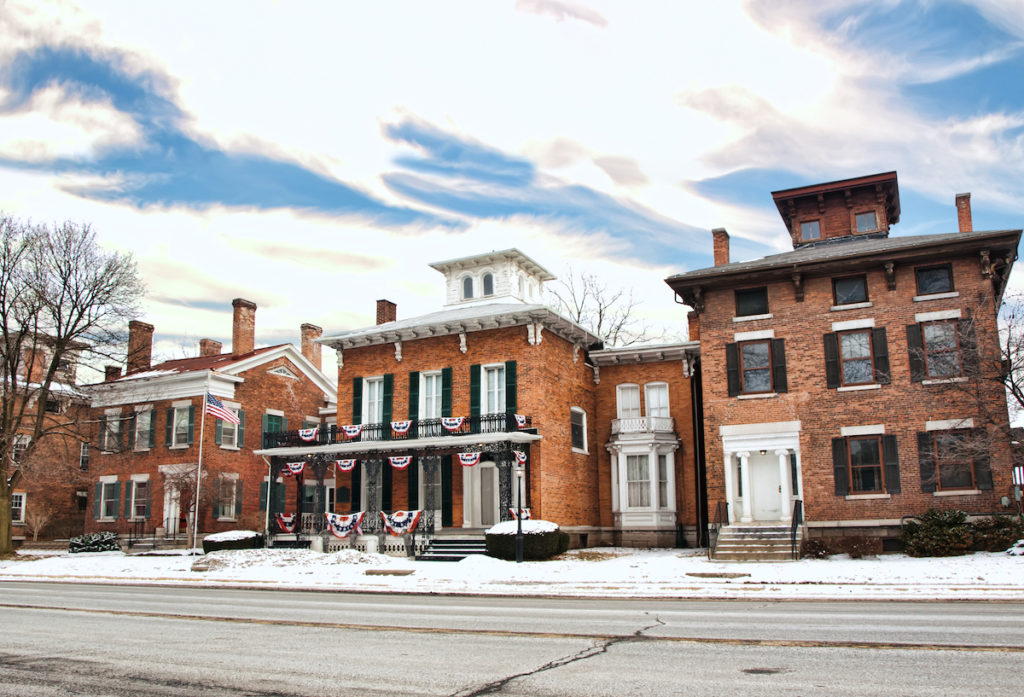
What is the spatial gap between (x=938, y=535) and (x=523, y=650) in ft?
60.5

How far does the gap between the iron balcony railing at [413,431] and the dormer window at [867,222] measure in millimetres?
14861

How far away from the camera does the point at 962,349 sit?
25.3m

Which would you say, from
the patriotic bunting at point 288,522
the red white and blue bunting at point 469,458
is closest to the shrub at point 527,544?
the red white and blue bunting at point 469,458

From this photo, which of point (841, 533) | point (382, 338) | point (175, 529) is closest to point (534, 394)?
point (382, 338)

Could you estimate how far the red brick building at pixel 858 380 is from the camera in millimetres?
24891

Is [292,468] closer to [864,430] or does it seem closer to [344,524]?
[344,524]

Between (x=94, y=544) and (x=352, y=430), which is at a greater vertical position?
(x=352, y=430)

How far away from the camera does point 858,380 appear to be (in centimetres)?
2661

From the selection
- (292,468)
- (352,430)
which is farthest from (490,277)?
(292,468)

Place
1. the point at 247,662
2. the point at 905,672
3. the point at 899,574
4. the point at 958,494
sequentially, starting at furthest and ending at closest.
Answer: the point at 958,494
the point at 899,574
the point at 247,662
the point at 905,672

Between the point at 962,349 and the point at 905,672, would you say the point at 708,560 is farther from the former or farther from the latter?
the point at 905,672

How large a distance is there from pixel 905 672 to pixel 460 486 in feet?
79.1

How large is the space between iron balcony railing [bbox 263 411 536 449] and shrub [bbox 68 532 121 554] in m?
9.18

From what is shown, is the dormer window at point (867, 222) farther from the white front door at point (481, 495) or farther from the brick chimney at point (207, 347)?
the brick chimney at point (207, 347)
